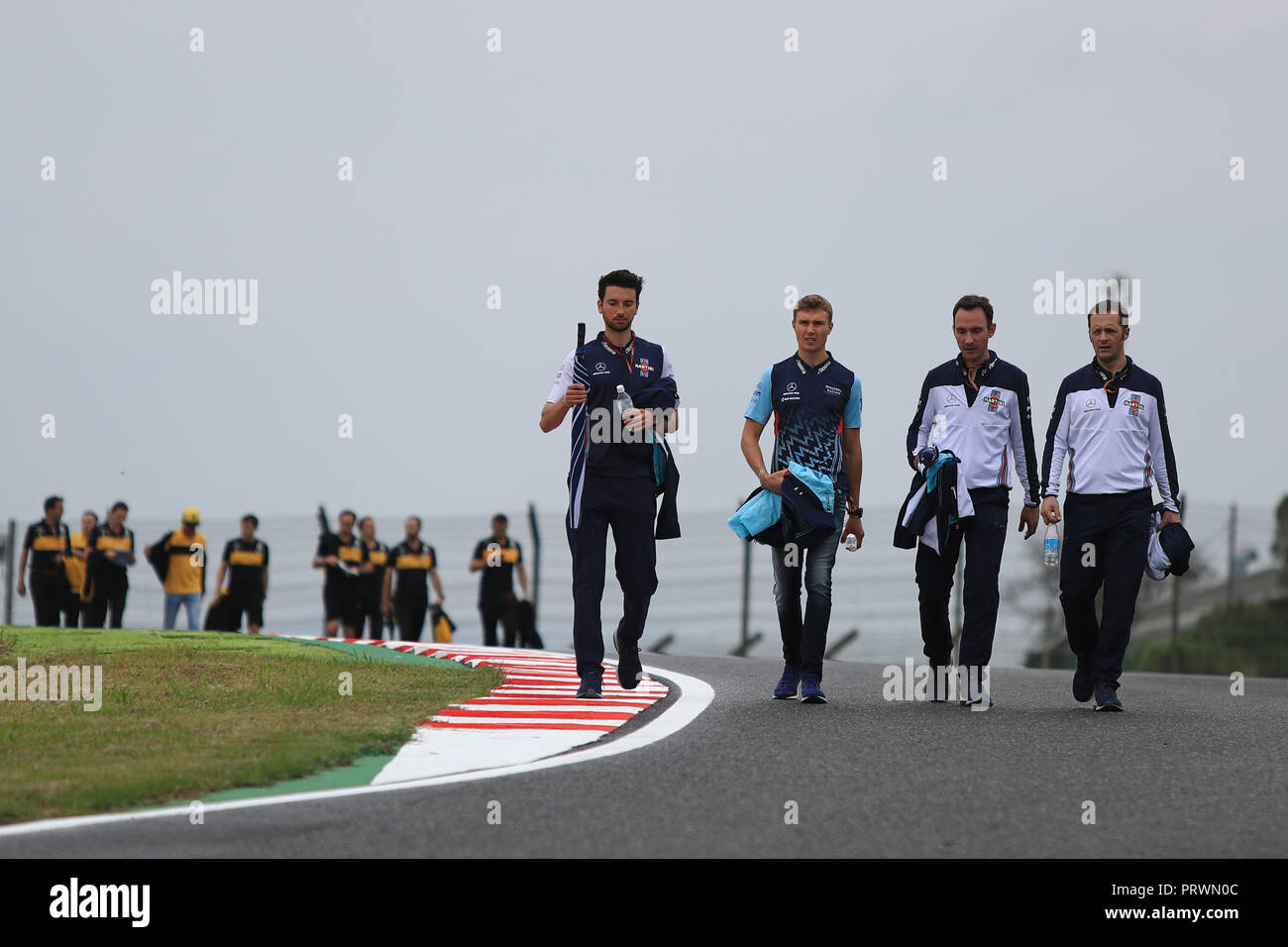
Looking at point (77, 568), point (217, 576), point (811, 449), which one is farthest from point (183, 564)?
point (811, 449)

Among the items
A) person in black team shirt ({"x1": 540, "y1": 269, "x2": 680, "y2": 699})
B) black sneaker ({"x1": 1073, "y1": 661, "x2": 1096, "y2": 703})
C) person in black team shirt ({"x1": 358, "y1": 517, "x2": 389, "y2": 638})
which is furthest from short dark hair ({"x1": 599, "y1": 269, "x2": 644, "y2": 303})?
person in black team shirt ({"x1": 358, "y1": 517, "x2": 389, "y2": 638})

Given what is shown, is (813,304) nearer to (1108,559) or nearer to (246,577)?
(1108,559)

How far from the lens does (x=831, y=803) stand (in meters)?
5.38

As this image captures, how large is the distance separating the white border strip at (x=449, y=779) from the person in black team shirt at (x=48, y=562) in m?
12.7

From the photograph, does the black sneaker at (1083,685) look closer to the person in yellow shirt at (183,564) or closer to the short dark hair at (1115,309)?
the short dark hair at (1115,309)

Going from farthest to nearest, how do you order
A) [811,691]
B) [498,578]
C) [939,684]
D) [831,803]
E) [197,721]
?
[498,578]
[939,684]
[811,691]
[197,721]
[831,803]

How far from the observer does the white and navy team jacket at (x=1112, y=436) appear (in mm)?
8438

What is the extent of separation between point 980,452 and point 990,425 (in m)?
0.15

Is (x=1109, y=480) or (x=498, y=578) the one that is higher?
(x=1109, y=480)

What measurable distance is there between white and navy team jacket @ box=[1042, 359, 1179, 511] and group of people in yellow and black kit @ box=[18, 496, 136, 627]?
1317 centimetres

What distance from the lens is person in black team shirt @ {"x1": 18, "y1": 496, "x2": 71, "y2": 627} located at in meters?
19.1

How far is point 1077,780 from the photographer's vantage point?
5.94m
